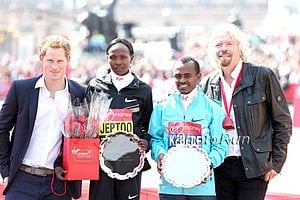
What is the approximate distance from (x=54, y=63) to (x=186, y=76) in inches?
33.9

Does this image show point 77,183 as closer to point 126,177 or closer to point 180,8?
point 126,177

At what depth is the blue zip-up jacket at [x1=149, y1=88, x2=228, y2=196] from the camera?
4.72 metres

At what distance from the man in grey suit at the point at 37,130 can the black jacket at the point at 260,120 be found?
3.78ft

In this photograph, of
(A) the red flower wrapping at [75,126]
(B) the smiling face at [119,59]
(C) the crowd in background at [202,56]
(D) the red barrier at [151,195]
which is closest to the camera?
(A) the red flower wrapping at [75,126]

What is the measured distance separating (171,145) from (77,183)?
643 mm

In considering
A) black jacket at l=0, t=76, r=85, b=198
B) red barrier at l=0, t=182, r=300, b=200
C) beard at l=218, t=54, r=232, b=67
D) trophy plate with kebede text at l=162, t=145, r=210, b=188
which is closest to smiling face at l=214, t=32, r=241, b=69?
beard at l=218, t=54, r=232, b=67

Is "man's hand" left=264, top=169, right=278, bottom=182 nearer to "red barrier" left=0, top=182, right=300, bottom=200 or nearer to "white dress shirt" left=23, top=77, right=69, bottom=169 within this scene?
"red barrier" left=0, top=182, right=300, bottom=200

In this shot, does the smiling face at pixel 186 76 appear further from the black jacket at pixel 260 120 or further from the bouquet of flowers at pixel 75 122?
the bouquet of flowers at pixel 75 122

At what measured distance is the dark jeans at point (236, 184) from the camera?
498 centimetres

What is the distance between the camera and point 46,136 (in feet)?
14.9

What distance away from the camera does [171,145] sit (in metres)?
4.72

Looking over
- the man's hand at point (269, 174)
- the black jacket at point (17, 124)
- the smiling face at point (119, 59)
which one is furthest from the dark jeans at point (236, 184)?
the black jacket at point (17, 124)

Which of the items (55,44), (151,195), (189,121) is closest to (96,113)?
(55,44)

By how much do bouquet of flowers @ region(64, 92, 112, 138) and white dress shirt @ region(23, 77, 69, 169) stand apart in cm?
9
